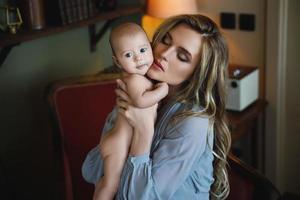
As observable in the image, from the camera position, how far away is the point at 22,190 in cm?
248

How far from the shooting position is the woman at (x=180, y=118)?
1.21 m

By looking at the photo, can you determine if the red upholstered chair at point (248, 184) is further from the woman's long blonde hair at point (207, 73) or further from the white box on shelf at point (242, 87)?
the white box on shelf at point (242, 87)

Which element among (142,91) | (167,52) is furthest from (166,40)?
(142,91)

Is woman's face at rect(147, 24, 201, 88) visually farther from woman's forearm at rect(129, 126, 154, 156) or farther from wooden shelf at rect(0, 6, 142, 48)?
wooden shelf at rect(0, 6, 142, 48)

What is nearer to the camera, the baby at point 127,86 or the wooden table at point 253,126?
the baby at point 127,86

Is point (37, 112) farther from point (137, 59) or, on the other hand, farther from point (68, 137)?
point (137, 59)

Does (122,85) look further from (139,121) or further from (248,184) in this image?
(248,184)

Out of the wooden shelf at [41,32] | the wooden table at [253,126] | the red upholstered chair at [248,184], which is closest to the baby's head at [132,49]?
the red upholstered chair at [248,184]

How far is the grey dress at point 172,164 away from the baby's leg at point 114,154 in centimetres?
3

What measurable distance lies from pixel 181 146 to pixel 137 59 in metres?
0.24

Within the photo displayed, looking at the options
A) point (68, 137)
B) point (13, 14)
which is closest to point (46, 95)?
point (68, 137)

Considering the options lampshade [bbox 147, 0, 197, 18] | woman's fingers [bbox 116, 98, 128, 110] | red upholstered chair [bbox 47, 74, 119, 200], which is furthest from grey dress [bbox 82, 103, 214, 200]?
lampshade [bbox 147, 0, 197, 18]

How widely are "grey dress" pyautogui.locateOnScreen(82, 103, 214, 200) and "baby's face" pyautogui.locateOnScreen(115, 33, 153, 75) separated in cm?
15

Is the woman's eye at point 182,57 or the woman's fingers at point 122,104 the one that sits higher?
the woman's eye at point 182,57
